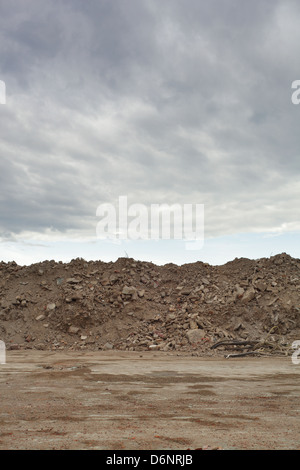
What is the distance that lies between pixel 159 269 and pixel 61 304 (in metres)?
7.41

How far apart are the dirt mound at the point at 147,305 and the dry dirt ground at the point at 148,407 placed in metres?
6.37

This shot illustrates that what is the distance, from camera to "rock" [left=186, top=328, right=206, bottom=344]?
17766 mm

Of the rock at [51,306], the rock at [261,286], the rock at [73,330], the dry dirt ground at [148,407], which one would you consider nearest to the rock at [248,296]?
the rock at [261,286]

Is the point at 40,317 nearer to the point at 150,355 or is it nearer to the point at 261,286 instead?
the point at 150,355

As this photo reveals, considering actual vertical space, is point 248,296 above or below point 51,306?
above

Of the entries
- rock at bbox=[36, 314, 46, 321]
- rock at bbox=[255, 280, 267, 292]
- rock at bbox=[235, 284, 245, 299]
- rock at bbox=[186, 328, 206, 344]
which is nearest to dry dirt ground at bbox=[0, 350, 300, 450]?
rock at bbox=[186, 328, 206, 344]

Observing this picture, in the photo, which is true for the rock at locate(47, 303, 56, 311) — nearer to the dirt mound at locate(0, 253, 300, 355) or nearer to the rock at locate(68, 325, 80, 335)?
the dirt mound at locate(0, 253, 300, 355)

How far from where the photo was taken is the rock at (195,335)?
17766 mm

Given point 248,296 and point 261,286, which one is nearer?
point 248,296

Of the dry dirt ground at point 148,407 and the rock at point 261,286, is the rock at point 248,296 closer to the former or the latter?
the rock at point 261,286

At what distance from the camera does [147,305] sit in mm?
21891

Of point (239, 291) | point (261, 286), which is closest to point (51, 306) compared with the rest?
point (239, 291)

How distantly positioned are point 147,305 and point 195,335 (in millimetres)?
4585

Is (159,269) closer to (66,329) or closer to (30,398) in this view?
(66,329)
